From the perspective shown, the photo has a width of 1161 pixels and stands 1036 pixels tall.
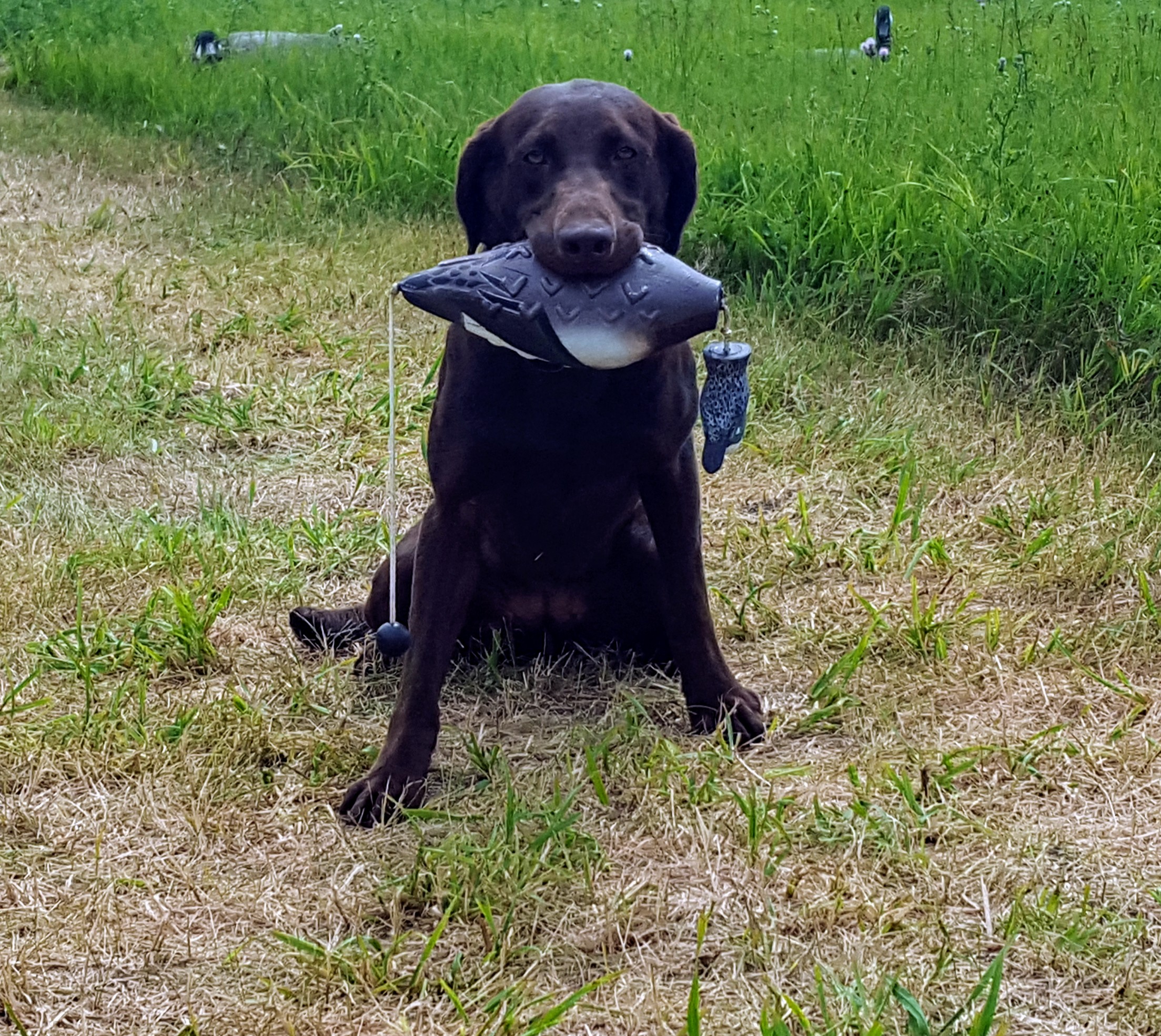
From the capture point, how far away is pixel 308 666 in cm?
279

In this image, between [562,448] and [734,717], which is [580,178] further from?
[734,717]

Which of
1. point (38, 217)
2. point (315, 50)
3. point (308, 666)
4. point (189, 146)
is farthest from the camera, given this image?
point (315, 50)

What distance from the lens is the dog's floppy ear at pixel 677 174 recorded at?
2.43 m

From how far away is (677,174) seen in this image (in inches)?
97.0

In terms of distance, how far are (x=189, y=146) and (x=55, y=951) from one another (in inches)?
200

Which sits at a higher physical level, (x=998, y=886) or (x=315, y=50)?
(x=315, y=50)

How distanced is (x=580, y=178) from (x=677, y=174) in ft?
0.95

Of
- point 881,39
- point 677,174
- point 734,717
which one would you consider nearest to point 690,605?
point 734,717

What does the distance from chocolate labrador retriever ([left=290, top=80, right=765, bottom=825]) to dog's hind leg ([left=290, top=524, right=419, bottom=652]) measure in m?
0.16

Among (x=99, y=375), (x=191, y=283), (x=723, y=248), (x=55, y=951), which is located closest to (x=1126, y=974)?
(x=55, y=951)

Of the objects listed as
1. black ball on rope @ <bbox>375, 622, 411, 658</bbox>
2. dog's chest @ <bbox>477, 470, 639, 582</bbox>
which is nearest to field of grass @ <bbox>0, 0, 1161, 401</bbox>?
dog's chest @ <bbox>477, 470, 639, 582</bbox>

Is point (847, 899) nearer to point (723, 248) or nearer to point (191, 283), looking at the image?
point (723, 248)

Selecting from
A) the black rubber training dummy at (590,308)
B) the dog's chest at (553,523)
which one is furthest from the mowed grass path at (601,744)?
the black rubber training dummy at (590,308)

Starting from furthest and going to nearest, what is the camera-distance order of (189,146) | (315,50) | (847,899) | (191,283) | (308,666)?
(315,50) < (189,146) < (191,283) < (308,666) < (847,899)
